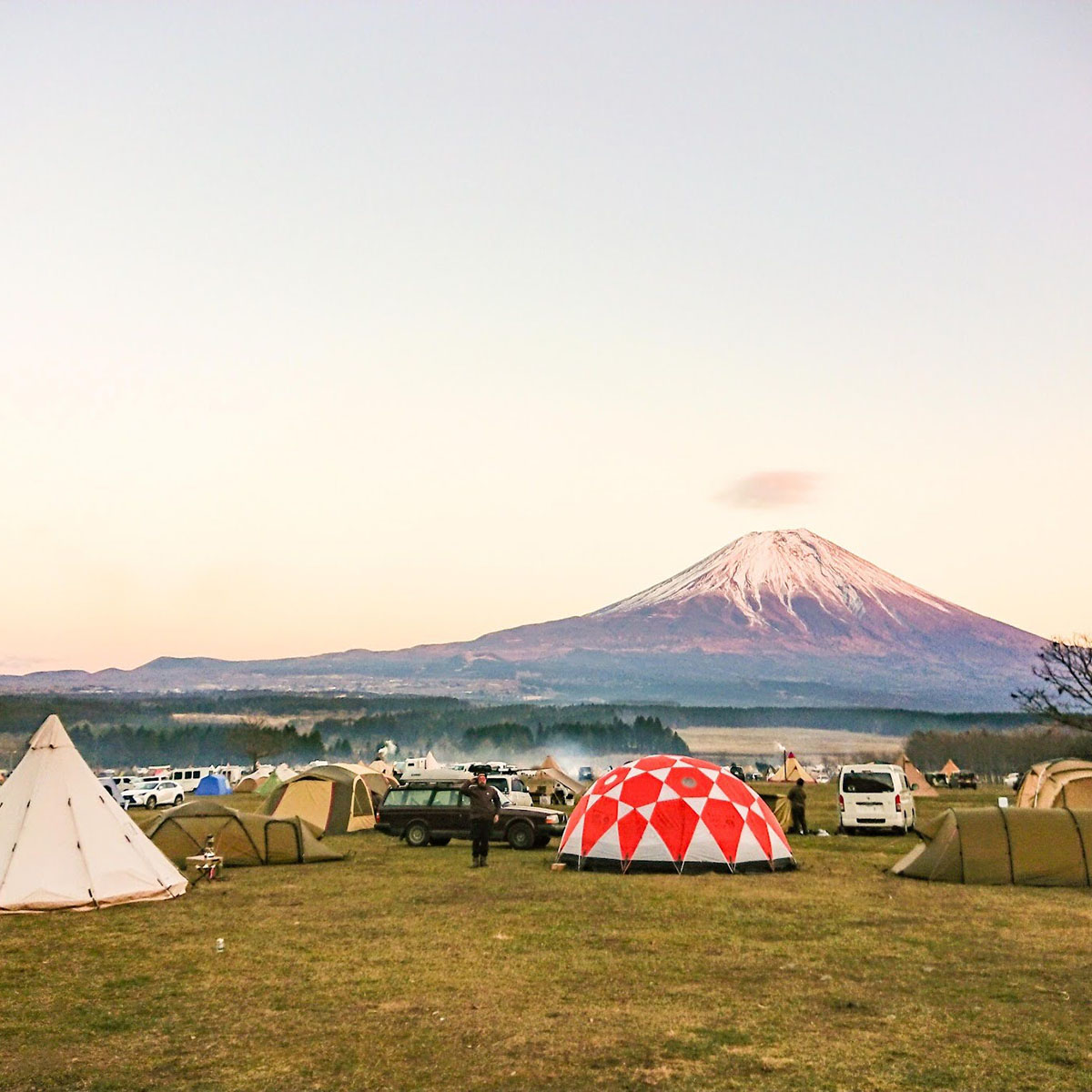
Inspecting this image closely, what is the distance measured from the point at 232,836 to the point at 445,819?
23.2 feet

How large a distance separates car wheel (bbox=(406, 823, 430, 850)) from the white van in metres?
10.8

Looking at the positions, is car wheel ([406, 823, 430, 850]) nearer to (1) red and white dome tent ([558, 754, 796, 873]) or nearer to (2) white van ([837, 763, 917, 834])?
(1) red and white dome tent ([558, 754, 796, 873])

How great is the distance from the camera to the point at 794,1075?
8.87m

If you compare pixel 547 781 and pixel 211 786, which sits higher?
pixel 547 781

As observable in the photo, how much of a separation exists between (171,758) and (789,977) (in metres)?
165

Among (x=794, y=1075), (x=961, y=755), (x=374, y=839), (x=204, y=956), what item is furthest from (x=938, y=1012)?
(x=961, y=755)

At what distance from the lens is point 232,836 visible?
2391 centimetres

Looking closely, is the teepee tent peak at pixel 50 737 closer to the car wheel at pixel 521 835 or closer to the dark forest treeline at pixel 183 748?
the car wheel at pixel 521 835

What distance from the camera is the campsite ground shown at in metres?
9.09

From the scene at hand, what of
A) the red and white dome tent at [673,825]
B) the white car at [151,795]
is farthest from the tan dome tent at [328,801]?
the white car at [151,795]

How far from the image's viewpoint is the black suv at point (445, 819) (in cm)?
2883

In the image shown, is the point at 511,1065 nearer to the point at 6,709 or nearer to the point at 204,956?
the point at 204,956

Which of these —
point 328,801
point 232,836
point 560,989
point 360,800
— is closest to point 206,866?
point 232,836

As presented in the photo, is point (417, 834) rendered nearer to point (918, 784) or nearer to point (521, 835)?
point (521, 835)
